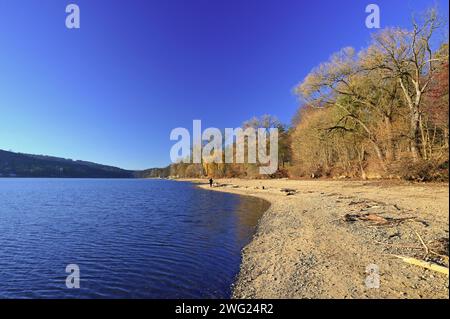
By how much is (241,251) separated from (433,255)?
655 cm

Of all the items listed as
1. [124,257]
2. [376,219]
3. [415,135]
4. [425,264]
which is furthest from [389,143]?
[124,257]

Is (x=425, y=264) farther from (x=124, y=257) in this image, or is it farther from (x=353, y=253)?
(x=124, y=257)

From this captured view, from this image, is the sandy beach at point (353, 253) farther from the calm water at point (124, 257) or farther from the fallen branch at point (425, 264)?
the calm water at point (124, 257)

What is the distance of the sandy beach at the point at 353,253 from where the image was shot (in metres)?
6.73

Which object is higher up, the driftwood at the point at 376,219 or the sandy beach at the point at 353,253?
the driftwood at the point at 376,219

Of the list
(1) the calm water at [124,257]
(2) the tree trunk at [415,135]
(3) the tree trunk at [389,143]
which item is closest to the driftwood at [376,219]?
(1) the calm water at [124,257]

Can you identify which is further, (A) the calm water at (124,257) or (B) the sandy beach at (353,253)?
(A) the calm water at (124,257)

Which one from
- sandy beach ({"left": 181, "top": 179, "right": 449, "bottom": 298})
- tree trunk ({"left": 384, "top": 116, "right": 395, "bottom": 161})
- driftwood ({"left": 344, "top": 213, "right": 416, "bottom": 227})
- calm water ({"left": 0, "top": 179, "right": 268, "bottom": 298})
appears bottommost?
calm water ({"left": 0, "top": 179, "right": 268, "bottom": 298})

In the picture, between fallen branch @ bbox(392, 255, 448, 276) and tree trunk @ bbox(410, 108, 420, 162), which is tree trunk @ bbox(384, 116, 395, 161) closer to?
tree trunk @ bbox(410, 108, 420, 162)

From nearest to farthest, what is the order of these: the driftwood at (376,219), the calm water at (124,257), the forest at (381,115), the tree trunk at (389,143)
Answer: the calm water at (124,257) → the driftwood at (376,219) → the forest at (381,115) → the tree trunk at (389,143)

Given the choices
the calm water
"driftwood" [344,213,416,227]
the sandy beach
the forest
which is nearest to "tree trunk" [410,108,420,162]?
the forest

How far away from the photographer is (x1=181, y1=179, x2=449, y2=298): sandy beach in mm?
6734

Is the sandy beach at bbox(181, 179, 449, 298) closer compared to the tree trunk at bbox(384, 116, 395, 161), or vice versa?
the sandy beach at bbox(181, 179, 449, 298)
